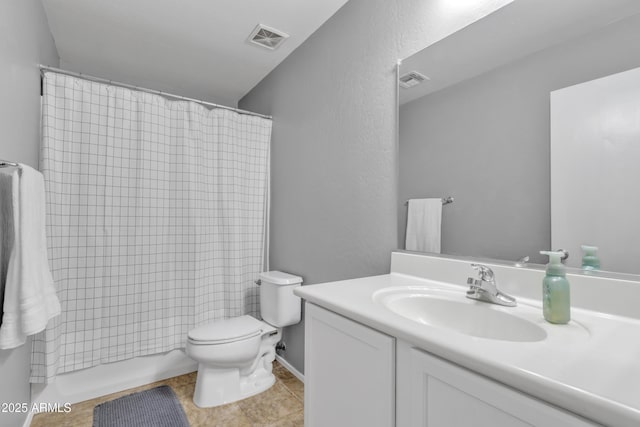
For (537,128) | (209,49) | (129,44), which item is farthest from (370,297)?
(129,44)

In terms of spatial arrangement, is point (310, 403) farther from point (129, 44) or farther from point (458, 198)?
point (129, 44)

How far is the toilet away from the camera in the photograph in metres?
1.70

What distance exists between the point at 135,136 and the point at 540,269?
2266 millimetres

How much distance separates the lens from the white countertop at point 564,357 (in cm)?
43

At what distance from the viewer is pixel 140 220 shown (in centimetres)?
194

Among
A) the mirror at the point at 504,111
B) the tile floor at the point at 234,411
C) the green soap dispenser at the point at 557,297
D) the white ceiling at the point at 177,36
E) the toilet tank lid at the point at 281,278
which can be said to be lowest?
the tile floor at the point at 234,411

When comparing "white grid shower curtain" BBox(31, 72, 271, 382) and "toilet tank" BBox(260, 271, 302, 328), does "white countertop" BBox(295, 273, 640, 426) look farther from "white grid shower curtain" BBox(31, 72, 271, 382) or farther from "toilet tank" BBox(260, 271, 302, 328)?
"white grid shower curtain" BBox(31, 72, 271, 382)

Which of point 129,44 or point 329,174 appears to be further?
point 129,44

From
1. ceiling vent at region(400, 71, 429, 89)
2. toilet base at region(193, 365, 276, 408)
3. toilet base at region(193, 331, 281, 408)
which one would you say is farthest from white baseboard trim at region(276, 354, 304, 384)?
ceiling vent at region(400, 71, 429, 89)

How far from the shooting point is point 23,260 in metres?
1.08

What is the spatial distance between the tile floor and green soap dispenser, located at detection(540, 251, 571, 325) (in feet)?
4.57

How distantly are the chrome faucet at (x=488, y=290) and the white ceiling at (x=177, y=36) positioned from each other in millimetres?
1641

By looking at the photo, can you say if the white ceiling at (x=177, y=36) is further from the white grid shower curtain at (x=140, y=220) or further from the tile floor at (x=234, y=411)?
the tile floor at (x=234, y=411)

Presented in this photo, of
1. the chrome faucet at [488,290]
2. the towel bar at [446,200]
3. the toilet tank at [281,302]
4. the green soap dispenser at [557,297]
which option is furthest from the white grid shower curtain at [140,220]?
the green soap dispenser at [557,297]
